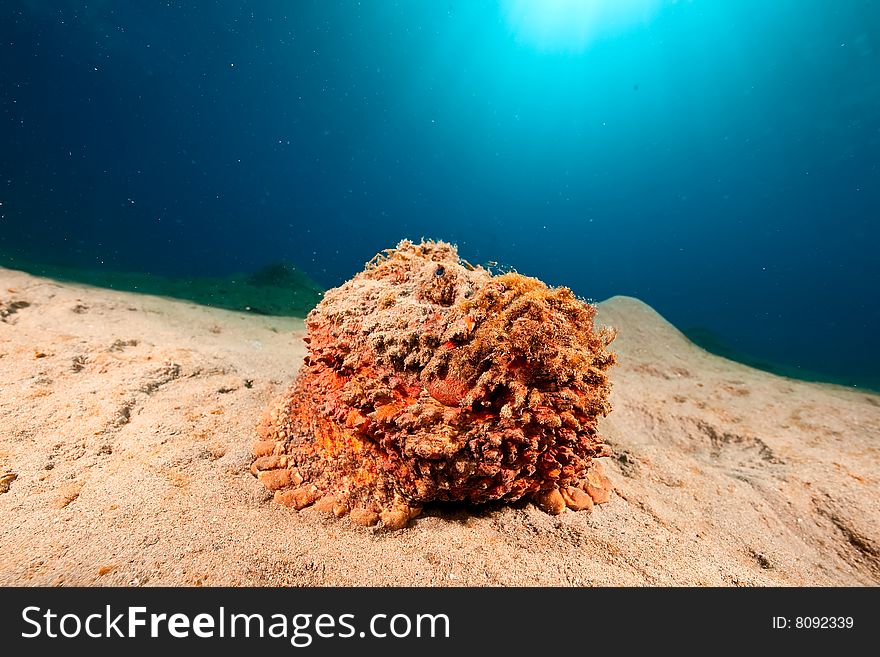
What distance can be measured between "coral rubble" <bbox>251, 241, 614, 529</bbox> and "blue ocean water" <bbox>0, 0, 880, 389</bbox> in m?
15.3

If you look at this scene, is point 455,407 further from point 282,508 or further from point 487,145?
point 487,145

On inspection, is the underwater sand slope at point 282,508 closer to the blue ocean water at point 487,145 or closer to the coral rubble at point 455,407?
the coral rubble at point 455,407

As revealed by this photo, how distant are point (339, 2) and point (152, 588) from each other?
193 feet

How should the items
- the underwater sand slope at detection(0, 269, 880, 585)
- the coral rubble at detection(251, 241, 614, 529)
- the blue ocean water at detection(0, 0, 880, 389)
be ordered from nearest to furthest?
1. the underwater sand slope at detection(0, 269, 880, 585)
2. the coral rubble at detection(251, 241, 614, 529)
3. the blue ocean water at detection(0, 0, 880, 389)

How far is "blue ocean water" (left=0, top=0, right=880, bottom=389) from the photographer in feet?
137

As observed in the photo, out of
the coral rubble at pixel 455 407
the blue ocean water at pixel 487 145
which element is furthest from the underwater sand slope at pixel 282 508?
the blue ocean water at pixel 487 145

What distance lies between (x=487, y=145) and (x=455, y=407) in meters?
112

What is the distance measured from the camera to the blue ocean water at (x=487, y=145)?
41.7m

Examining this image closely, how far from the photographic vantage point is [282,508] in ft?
7.52

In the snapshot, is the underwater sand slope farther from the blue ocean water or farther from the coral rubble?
the blue ocean water

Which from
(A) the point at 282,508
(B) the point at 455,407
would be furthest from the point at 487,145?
(A) the point at 282,508

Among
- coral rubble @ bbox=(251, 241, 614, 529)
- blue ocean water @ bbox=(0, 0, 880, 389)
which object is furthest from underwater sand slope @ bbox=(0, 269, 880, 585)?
blue ocean water @ bbox=(0, 0, 880, 389)

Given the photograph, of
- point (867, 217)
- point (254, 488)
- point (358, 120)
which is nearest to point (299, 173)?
point (358, 120)
